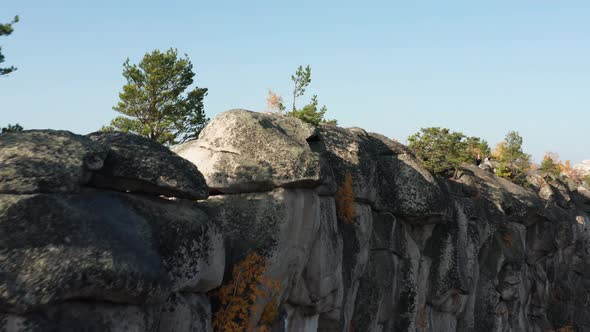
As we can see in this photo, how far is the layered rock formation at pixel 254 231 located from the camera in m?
12.8

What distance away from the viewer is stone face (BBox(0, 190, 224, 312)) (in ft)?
39.6

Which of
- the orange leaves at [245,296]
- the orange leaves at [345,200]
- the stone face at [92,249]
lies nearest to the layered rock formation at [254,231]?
the stone face at [92,249]

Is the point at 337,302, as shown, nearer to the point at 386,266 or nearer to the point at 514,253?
the point at 386,266

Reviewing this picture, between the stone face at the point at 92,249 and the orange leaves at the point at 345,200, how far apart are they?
975cm

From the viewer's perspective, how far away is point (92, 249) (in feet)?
42.4

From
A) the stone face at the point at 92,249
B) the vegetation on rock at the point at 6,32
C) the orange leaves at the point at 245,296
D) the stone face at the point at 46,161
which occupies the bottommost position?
the orange leaves at the point at 245,296

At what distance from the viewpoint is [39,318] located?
1206 cm

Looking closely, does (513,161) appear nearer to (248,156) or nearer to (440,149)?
(440,149)

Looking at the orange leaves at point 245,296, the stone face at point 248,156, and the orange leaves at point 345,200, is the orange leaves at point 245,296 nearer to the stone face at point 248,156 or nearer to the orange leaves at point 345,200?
the stone face at point 248,156

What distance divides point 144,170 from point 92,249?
3.37m

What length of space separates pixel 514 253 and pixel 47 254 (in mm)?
33716

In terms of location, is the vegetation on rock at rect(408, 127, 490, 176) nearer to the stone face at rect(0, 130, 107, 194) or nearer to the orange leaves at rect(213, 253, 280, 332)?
the orange leaves at rect(213, 253, 280, 332)

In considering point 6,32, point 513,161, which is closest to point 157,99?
point 6,32

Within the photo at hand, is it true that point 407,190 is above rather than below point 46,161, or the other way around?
above
